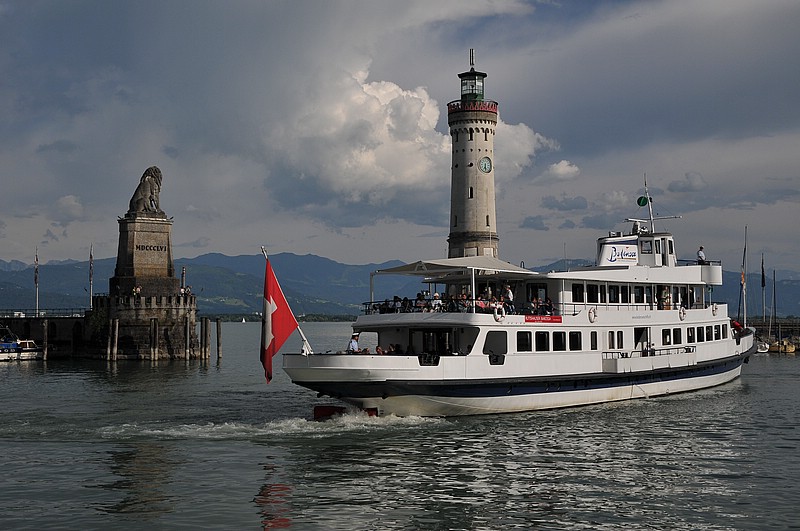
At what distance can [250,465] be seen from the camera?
2444 cm

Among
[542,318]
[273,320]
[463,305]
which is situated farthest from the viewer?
[542,318]

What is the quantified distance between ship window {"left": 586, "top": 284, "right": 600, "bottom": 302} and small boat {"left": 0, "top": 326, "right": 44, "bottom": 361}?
53630mm

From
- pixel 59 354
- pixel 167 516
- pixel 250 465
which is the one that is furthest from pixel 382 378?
pixel 59 354

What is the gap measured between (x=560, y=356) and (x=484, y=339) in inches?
156

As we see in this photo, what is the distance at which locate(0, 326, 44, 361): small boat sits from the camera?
73.4 metres

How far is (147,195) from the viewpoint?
76.0 meters

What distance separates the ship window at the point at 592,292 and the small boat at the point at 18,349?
176ft

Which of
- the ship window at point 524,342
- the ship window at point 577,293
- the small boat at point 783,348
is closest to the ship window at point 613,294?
the ship window at point 577,293

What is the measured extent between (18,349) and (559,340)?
2161 inches

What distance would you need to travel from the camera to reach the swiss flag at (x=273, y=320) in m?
29.2

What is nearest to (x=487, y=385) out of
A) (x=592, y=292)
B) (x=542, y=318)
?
(x=542, y=318)

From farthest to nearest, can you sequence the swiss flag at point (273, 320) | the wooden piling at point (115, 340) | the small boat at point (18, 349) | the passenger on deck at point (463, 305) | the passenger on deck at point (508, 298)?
1. the small boat at point (18, 349)
2. the wooden piling at point (115, 340)
3. the passenger on deck at point (508, 298)
4. the passenger on deck at point (463, 305)
5. the swiss flag at point (273, 320)

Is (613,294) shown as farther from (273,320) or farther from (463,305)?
(273,320)

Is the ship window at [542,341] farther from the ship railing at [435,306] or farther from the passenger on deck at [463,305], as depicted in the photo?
the passenger on deck at [463,305]
